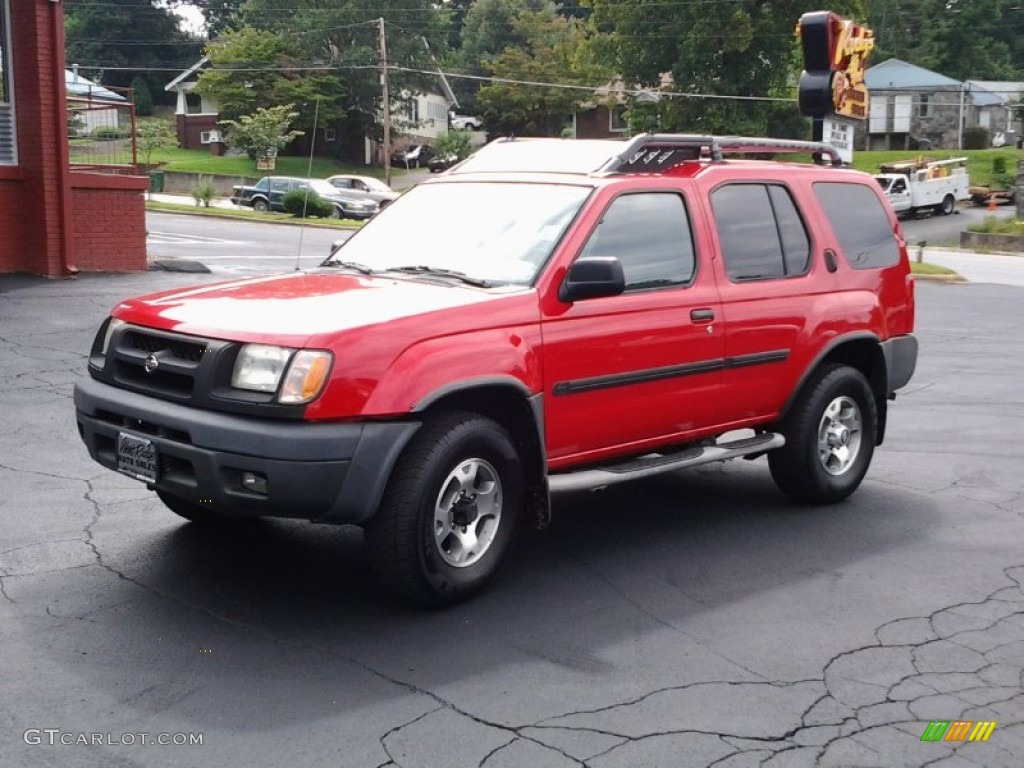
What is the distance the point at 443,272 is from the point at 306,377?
127 centimetres

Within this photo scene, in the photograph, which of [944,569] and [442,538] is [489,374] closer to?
[442,538]

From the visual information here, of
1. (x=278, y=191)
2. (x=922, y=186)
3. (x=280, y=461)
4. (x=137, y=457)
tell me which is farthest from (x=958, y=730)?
(x=922, y=186)

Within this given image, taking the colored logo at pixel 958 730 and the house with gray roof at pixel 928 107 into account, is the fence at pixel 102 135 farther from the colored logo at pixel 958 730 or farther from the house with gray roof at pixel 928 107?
the house with gray roof at pixel 928 107

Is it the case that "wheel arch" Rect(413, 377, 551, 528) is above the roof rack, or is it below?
below

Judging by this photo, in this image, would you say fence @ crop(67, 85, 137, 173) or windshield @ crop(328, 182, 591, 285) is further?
fence @ crop(67, 85, 137, 173)

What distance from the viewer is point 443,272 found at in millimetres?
6090

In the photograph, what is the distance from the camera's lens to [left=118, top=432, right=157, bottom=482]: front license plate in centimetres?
528

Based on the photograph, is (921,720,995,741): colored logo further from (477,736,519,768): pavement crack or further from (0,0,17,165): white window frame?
(0,0,17,165): white window frame

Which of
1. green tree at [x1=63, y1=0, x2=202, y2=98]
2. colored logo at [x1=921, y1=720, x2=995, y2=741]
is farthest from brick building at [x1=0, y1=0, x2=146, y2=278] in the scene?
green tree at [x1=63, y1=0, x2=202, y2=98]

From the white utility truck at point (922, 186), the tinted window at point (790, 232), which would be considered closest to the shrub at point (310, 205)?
the white utility truck at point (922, 186)

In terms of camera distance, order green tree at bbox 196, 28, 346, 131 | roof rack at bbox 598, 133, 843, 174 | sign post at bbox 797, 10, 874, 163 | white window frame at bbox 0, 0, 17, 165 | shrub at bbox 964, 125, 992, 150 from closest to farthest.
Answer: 1. roof rack at bbox 598, 133, 843, 174
2. sign post at bbox 797, 10, 874, 163
3. white window frame at bbox 0, 0, 17, 165
4. green tree at bbox 196, 28, 346, 131
5. shrub at bbox 964, 125, 992, 150

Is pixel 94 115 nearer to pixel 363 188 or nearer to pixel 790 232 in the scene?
pixel 790 232

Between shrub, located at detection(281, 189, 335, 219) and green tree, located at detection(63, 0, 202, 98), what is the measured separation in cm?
5086

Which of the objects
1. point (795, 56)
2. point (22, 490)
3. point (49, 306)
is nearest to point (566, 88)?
point (795, 56)
